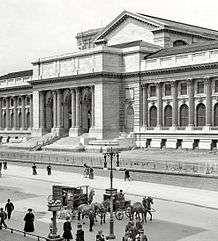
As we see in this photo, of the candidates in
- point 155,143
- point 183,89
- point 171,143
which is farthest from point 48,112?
point 183,89

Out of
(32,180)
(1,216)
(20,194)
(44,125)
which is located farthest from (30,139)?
(1,216)

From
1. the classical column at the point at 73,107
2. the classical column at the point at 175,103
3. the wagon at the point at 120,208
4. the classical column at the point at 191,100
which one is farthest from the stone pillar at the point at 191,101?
the wagon at the point at 120,208

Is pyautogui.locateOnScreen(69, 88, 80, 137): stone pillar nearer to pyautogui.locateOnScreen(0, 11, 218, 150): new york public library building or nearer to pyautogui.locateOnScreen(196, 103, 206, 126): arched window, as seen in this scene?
pyautogui.locateOnScreen(0, 11, 218, 150): new york public library building

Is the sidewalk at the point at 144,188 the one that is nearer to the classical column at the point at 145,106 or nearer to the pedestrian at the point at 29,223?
the pedestrian at the point at 29,223

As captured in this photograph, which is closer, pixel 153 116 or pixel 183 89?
pixel 183 89

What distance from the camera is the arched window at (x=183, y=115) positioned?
252 feet

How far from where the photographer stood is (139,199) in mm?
39719

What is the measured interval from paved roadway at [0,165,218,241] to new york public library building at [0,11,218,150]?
2483 cm

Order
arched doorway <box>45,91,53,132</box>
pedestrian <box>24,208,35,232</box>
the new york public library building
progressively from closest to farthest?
1. pedestrian <box>24,208,35,232</box>
2. the new york public library building
3. arched doorway <box>45,91,53,132</box>

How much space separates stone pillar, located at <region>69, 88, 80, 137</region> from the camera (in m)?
89.1

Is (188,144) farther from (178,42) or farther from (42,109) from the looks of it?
(42,109)

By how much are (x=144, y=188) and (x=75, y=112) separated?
4610 cm

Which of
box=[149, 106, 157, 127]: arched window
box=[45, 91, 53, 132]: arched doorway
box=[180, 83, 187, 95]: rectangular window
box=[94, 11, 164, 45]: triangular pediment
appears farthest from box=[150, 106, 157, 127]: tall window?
box=[45, 91, 53, 132]: arched doorway

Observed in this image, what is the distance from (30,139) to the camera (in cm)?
9662
